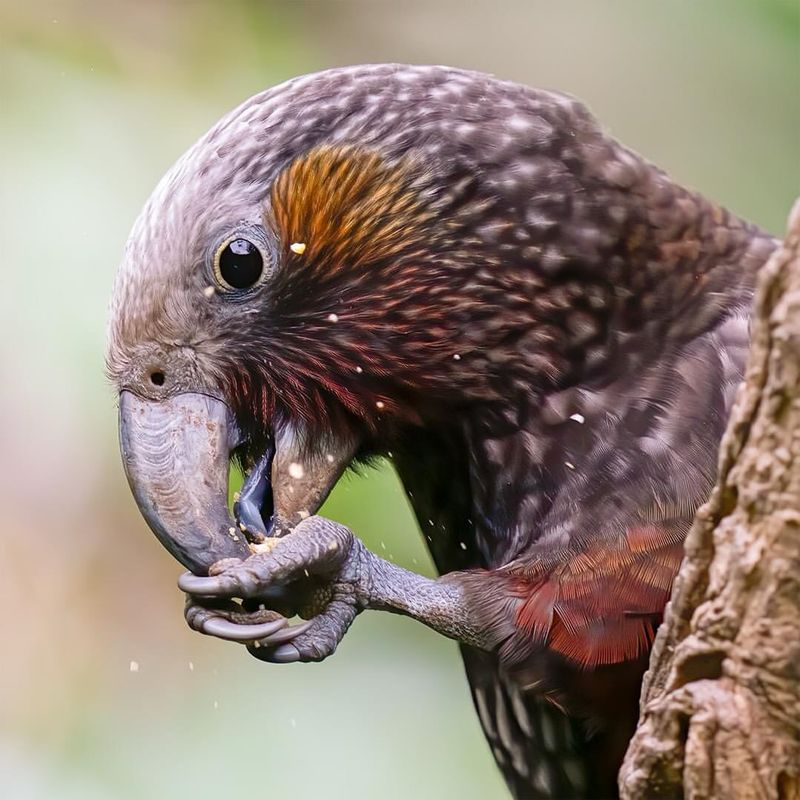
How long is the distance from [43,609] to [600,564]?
204 cm

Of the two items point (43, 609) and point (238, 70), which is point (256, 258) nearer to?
point (238, 70)

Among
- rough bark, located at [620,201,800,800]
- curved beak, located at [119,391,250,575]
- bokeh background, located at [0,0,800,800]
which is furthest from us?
bokeh background, located at [0,0,800,800]

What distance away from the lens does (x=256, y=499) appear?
164cm

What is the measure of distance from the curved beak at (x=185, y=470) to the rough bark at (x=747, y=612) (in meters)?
0.62

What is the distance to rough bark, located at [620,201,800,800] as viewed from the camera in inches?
36.0

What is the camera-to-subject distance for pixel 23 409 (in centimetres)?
300

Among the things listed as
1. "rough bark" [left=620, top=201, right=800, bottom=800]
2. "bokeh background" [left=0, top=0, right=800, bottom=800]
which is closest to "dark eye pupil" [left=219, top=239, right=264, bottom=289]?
"rough bark" [left=620, top=201, right=800, bottom=800]

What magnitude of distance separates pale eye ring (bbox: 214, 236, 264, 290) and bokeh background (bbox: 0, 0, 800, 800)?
1.09 m

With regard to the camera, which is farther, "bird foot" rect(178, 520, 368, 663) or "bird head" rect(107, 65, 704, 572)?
"bird head" rect(107, 65, 704, 572)

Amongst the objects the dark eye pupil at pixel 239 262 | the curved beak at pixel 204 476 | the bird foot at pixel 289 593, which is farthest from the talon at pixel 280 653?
the dark eye pupil at pixel 239 262

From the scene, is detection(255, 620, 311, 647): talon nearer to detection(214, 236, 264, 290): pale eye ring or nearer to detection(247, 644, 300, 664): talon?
detection(247, 644, 300, 664): talon

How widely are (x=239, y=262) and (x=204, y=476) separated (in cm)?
28

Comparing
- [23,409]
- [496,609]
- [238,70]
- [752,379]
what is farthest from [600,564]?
[23,409]

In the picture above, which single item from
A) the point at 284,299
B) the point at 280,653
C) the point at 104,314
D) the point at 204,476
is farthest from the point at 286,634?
the point at 104,314
